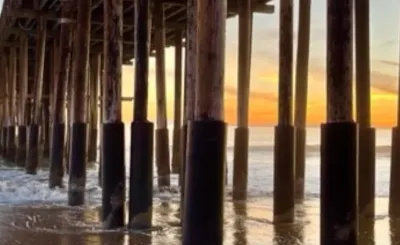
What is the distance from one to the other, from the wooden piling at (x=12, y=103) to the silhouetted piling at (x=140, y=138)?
12.3m

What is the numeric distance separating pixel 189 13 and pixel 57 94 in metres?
4.61

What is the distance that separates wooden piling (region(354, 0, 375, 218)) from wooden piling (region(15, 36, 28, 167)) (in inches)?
405

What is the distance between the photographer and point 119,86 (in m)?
8.16

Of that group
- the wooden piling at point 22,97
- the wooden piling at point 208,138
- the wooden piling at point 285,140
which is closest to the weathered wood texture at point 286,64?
the wooden piling at point 285,140

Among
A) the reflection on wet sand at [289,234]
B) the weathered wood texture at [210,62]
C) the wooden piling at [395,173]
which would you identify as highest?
the weathered wood texture at [210,62]

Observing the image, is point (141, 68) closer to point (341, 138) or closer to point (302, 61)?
point (341, 138)

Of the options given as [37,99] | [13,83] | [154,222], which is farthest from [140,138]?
[13,83]

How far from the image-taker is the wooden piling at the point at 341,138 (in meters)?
5.45

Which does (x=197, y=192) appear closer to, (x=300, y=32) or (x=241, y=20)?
(x=300, y=32)

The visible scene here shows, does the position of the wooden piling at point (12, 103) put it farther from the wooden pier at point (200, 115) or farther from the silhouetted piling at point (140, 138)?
the silhouetted piling at point (140, 138)

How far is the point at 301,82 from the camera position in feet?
36.6

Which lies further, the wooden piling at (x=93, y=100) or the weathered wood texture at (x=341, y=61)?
the wooden piling at (x=93, y=100)

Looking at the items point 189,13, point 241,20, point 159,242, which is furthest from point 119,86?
point 241,20

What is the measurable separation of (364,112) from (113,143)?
3378 millimetres
